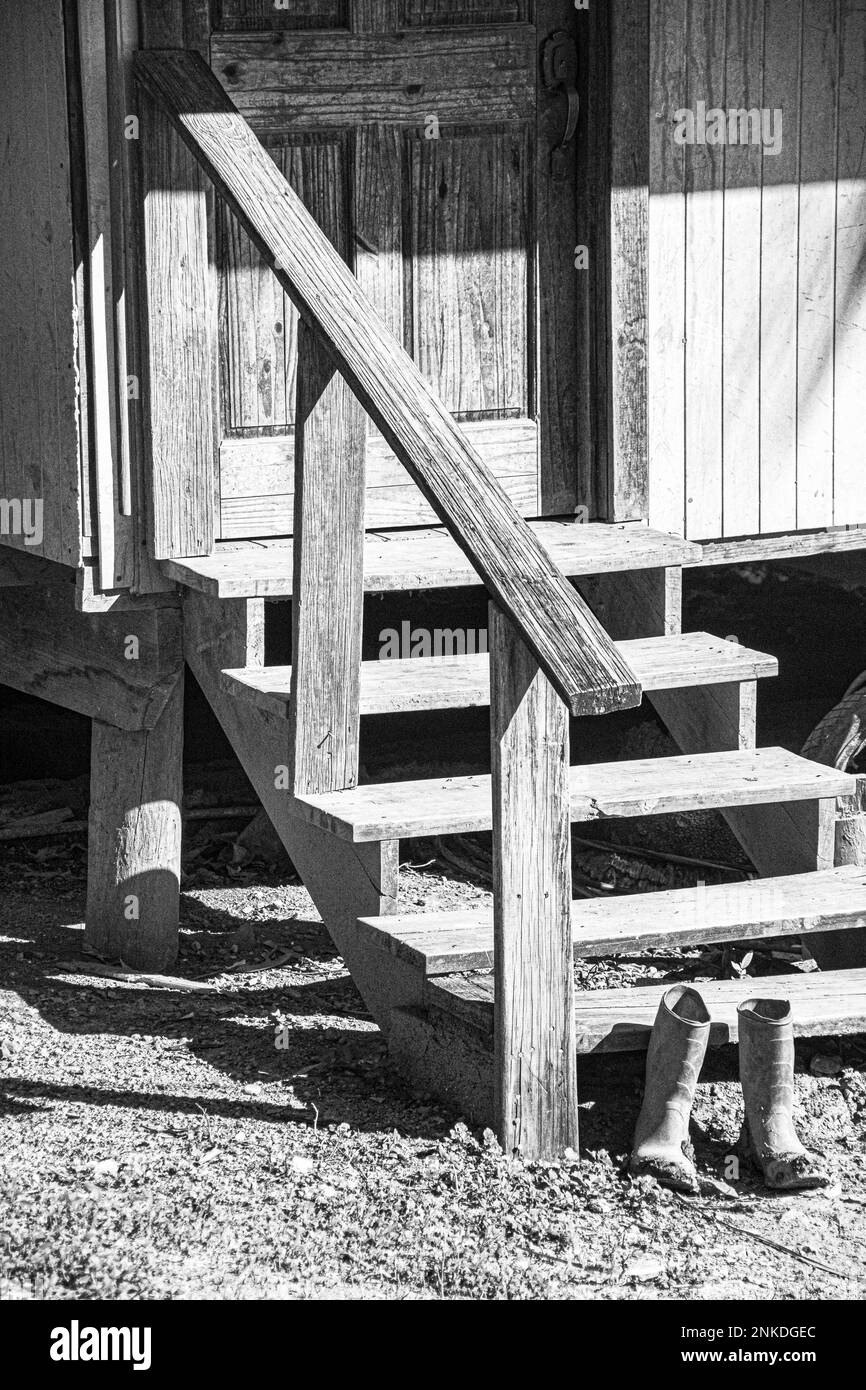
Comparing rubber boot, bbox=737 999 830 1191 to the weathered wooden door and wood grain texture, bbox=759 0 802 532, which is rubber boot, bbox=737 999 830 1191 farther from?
wood grain texture, bbox=759 0 802 532

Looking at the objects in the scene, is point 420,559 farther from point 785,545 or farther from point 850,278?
point 850,278

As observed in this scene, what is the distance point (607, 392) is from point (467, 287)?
19.7 inches

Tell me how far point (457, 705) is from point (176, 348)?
1.20 metres

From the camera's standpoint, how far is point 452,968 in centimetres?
370

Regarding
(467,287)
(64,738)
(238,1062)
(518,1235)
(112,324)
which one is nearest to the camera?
(518,1235)

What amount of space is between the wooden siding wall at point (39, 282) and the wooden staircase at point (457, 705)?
0.24 meters

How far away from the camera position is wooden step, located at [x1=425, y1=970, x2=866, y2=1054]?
11.8 feet

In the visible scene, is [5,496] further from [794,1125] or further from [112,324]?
[794,1125]

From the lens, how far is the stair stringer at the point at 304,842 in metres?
3.88

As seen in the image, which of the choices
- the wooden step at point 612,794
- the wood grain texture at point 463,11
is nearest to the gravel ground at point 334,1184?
the wooden step at point 612,794

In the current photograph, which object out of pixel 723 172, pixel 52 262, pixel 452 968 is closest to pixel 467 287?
pixel 723 172

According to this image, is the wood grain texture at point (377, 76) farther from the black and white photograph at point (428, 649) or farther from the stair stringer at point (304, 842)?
the stair stringer at point (304, 842)

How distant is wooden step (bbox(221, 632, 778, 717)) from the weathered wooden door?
22.3 inches

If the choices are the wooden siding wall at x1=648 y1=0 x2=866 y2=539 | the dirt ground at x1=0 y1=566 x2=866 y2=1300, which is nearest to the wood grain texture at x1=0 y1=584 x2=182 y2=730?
the dirt ground at x1=0 y1=566 x2=866 y2=1300
